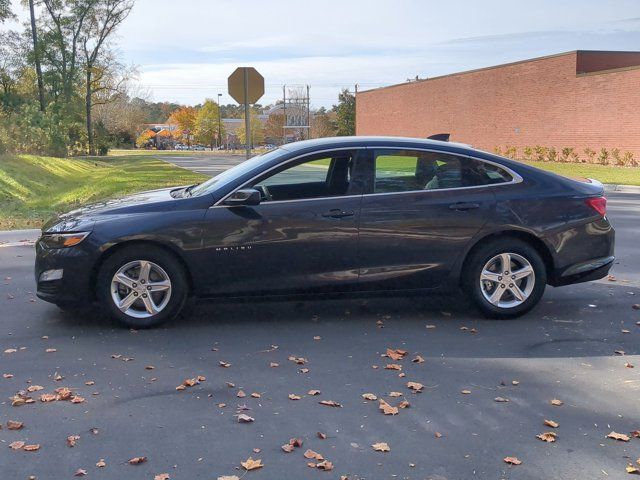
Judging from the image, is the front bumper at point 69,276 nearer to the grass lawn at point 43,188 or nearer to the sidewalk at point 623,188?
the grass lawn at point 43,188

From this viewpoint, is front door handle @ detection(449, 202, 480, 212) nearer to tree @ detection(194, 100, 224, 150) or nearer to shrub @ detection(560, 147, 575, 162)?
shrub @ detection(560, 147, 575, 162)

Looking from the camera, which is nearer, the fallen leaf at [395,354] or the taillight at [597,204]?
the fallen leaf at [395,354]

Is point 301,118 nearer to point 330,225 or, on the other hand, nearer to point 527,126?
point 527,126

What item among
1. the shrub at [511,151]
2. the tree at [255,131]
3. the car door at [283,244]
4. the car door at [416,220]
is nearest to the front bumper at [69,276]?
the car door at [283,244]

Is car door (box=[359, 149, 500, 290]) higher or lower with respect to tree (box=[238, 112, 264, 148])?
lower

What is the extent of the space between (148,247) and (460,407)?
2966 mm

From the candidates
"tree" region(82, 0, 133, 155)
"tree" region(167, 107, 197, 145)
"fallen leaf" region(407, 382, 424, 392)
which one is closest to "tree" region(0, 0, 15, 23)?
"tree" region(82, 0, 133, 155)

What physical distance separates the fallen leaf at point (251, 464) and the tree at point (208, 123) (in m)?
107

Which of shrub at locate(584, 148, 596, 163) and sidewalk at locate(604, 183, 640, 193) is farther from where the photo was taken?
shrub at locate(584, 148, 596, 163)

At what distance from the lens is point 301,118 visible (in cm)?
9012

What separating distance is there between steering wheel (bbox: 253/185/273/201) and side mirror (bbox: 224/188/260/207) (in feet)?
0.63

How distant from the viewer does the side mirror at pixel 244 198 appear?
19.4 ft

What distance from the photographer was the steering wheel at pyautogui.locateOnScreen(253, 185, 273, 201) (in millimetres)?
6170

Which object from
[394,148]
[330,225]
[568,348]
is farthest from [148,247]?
[568,348]
